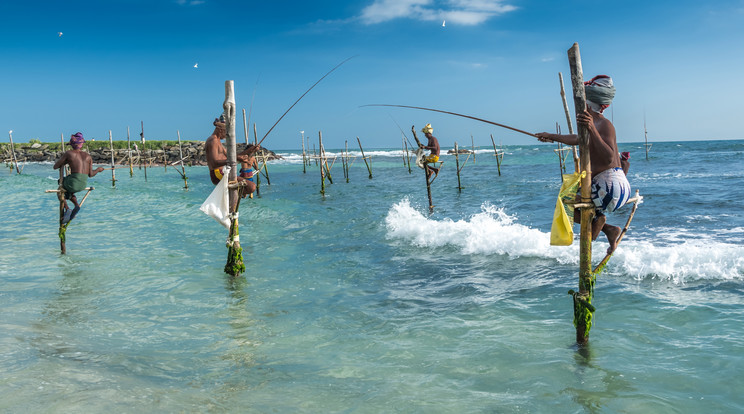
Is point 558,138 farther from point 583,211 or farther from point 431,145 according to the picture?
point 431,145

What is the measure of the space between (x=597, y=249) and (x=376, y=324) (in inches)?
207

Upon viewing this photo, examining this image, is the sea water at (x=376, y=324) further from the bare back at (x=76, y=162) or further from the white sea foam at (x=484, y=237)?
the bare back at (x=76, y=162)

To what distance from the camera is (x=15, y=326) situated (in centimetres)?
574

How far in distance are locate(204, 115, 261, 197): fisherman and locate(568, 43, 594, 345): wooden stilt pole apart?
465cm

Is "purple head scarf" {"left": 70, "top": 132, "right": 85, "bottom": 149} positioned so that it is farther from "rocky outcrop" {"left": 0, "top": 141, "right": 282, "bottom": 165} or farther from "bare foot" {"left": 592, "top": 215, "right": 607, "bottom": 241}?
"rocky outcrop" {"left": 0, "top": 141, "right": 282, "bottom": 165}

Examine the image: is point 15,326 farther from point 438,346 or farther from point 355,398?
point 438,346

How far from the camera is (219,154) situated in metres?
7.56

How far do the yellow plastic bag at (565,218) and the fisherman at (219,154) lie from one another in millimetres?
4555

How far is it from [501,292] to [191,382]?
4622 mm

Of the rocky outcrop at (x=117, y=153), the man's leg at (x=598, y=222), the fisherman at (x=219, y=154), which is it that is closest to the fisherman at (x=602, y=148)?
the man's leg at (x=598, y=222)

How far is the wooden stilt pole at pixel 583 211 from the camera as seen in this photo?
4.24 meters

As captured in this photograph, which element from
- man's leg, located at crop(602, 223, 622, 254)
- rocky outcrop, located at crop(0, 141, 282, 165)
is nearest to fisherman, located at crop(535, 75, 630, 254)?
man's leg, located at crop(602, 223, 622, 254)

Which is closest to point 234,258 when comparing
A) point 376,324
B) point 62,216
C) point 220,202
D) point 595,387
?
point 220,202

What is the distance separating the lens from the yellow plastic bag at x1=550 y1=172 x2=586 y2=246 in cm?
436
